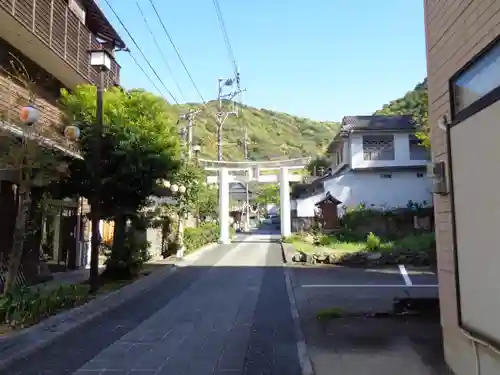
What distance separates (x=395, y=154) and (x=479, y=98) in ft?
93.4

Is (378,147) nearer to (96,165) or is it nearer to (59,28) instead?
(59,28)

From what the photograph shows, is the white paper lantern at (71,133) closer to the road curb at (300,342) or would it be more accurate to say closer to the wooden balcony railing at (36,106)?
the wooden balcony railing at (36,106)

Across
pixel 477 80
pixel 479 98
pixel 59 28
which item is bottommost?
pixel 479 98

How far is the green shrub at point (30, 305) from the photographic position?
791cm

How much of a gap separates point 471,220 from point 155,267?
14790 mm

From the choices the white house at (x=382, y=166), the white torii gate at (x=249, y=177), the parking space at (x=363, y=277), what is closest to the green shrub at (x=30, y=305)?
the parking space at (x=363, y=277)

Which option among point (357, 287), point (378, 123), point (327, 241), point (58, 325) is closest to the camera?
point (58, 325)

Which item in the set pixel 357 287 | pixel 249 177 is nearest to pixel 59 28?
pixel 357 287

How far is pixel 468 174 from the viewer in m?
4.35

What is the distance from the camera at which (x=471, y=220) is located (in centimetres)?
425

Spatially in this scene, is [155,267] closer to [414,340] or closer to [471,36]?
[414,340]

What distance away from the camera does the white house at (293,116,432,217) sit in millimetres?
31453

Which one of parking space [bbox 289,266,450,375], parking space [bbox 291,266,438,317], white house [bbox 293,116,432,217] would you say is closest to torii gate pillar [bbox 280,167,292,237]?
white house [bbox 293,116,432,217]

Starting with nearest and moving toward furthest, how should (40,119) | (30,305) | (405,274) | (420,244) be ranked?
(30,305) < (40,119) < (405,274) < (420,244)
